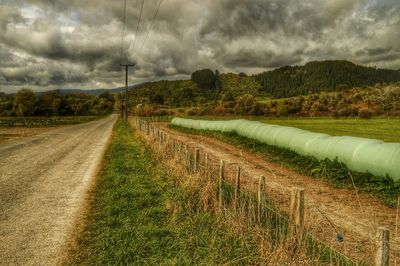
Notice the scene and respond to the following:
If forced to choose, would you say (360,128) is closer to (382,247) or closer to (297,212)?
(297,212)

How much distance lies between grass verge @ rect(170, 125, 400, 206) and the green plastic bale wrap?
271mm

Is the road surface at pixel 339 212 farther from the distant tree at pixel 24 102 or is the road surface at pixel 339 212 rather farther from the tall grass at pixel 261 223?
the distant tree at pixel 24 102

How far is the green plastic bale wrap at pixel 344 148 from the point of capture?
12.1m

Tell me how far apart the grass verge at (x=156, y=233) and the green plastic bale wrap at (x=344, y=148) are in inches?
296

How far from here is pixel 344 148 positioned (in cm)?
1430

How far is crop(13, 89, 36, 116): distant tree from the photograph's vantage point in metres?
95.2

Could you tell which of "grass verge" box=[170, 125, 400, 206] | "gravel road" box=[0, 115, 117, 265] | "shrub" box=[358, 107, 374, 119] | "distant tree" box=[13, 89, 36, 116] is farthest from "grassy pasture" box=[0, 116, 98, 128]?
"shrub" box=[358, 107, 374, 119]

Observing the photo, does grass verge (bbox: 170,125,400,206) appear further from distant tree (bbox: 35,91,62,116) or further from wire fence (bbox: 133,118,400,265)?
distant tree (bbox: 35,91,62,116)

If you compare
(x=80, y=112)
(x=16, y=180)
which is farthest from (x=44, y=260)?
(x=80, y=112)

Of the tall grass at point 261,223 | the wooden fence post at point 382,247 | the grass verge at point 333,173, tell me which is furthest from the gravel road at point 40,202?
the grass verge at point 333,173

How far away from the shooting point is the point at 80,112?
5276 inches

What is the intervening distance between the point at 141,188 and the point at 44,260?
501 centimetres

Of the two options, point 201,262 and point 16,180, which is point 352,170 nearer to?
point 201,262

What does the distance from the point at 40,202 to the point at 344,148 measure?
1198cm
